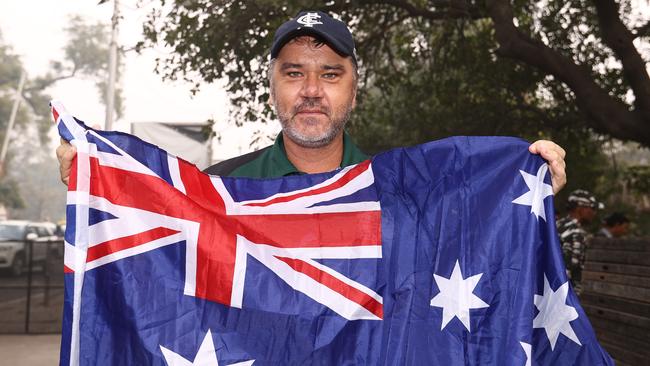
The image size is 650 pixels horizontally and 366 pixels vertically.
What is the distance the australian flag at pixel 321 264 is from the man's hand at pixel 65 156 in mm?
30

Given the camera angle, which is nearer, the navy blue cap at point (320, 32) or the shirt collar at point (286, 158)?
the navy blue cap at point (320, 32)

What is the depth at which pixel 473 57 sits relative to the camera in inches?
528

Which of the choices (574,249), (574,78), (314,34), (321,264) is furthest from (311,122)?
(574,78)

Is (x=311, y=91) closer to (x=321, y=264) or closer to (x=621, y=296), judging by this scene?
(x=321, y=264)

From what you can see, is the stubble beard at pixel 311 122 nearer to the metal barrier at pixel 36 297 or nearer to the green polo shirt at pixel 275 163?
the green polo shirt at pixel 275 163

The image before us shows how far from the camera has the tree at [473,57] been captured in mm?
10352

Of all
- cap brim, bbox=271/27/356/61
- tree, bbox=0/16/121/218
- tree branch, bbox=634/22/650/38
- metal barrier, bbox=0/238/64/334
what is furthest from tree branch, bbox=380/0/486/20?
tree, bbox=0/16/121/218

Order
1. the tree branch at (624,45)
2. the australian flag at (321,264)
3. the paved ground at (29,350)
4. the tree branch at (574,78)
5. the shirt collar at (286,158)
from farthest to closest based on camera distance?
the tree branch at (624,45) → the tree branch at (574,78) → the paved ground at (29,350) → the shirt collar at (286,158) → the australian flag at (321,264)

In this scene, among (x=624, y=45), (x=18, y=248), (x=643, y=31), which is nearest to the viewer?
(x=624, y=45)

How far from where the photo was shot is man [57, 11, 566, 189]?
336 centimetres

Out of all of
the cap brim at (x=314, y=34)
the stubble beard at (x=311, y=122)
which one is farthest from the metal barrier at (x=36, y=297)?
the cap brim at (x=314, y=34)

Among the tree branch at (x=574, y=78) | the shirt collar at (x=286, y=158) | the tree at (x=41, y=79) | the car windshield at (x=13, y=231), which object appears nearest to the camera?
the shirt collar at (x=286, y=158)

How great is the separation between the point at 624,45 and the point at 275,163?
8.60 meters

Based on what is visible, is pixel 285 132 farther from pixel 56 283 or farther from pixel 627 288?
pixel 56 283
